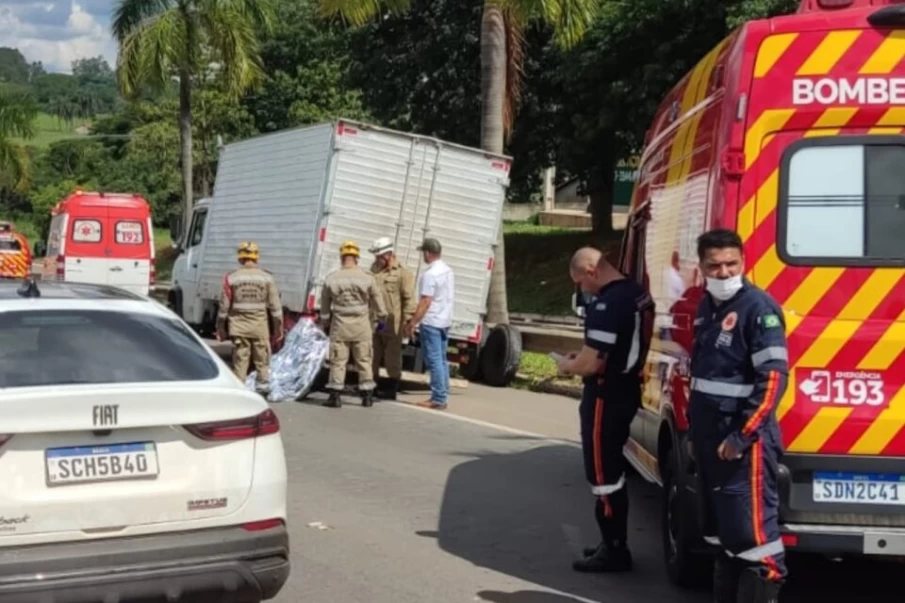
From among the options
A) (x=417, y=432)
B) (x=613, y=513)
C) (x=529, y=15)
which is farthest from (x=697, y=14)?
(x=613, y=513)

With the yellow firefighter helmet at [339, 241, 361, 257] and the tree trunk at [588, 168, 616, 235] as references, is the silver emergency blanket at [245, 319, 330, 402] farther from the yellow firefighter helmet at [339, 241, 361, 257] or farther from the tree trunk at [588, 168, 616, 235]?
the tree trunk at [588, 168, 616, 235]

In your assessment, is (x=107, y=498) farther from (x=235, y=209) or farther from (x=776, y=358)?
(x=235, y=209)

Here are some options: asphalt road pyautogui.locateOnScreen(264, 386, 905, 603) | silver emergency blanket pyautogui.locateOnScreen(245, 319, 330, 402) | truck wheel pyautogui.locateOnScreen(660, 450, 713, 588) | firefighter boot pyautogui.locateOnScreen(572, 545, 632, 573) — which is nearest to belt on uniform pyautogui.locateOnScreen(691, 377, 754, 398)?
truck wheel pyautogui.locateOnScreen(660, 450, 713, 588)

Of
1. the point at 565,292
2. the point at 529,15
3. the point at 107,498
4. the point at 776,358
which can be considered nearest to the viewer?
the point at 107,498

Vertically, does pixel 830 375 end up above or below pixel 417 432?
above

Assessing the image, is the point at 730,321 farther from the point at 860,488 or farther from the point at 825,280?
the point at 860,488

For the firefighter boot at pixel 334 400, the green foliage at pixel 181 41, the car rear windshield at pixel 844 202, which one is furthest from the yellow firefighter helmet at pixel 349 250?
the green foliage at pixel 181 41

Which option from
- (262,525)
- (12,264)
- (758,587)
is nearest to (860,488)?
(758,587)

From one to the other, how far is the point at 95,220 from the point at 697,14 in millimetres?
14197

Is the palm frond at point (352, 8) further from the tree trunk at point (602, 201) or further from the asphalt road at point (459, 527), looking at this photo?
the tree trunk at point (602, 201)

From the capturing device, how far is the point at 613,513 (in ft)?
22.9

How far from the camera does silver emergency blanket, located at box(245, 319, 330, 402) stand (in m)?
14.3

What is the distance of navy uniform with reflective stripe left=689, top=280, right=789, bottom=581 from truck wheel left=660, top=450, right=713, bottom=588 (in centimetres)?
68

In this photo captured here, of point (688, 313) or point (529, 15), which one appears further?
point (529, 15)
